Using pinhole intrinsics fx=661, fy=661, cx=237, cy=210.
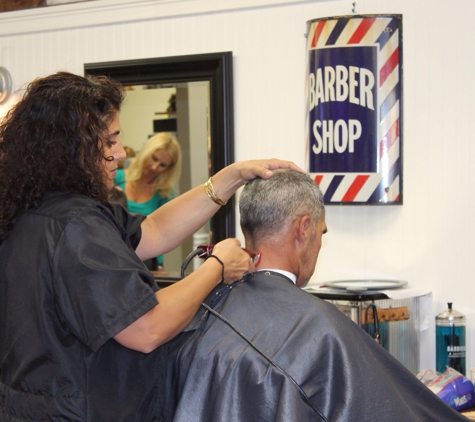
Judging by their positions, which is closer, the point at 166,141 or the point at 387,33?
the point at 387,33

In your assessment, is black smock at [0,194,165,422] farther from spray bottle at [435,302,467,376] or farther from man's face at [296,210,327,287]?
spray bottle at [435,302,467,376]

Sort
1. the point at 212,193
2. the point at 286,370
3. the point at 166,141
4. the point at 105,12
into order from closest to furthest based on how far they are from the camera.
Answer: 1. the point at 286,370
2. the point at 212,193
3. the point at 166,141
4. the point at 105,12

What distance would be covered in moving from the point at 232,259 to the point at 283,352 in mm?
262

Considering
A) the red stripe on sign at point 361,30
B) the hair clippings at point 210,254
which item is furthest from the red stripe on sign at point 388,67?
the hair clippings at point 210,254

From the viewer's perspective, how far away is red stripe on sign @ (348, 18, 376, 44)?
264 cm

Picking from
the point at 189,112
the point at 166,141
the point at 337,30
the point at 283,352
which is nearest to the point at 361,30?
the point at 337,30

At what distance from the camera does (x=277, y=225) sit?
1805 millimetres

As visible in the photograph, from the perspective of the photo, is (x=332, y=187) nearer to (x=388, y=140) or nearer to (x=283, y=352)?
(x=388, y=140)

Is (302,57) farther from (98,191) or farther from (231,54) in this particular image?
(98,191)

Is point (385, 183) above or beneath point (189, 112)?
beneath

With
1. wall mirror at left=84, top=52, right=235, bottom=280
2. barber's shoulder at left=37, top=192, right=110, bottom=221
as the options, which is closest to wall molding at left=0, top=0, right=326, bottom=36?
wall mirror at left=84, top=52, right=235, bottom=280

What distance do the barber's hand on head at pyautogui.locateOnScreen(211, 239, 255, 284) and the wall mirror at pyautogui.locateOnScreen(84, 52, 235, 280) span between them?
1.41 meters

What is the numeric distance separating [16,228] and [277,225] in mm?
677

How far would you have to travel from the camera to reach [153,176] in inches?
131
